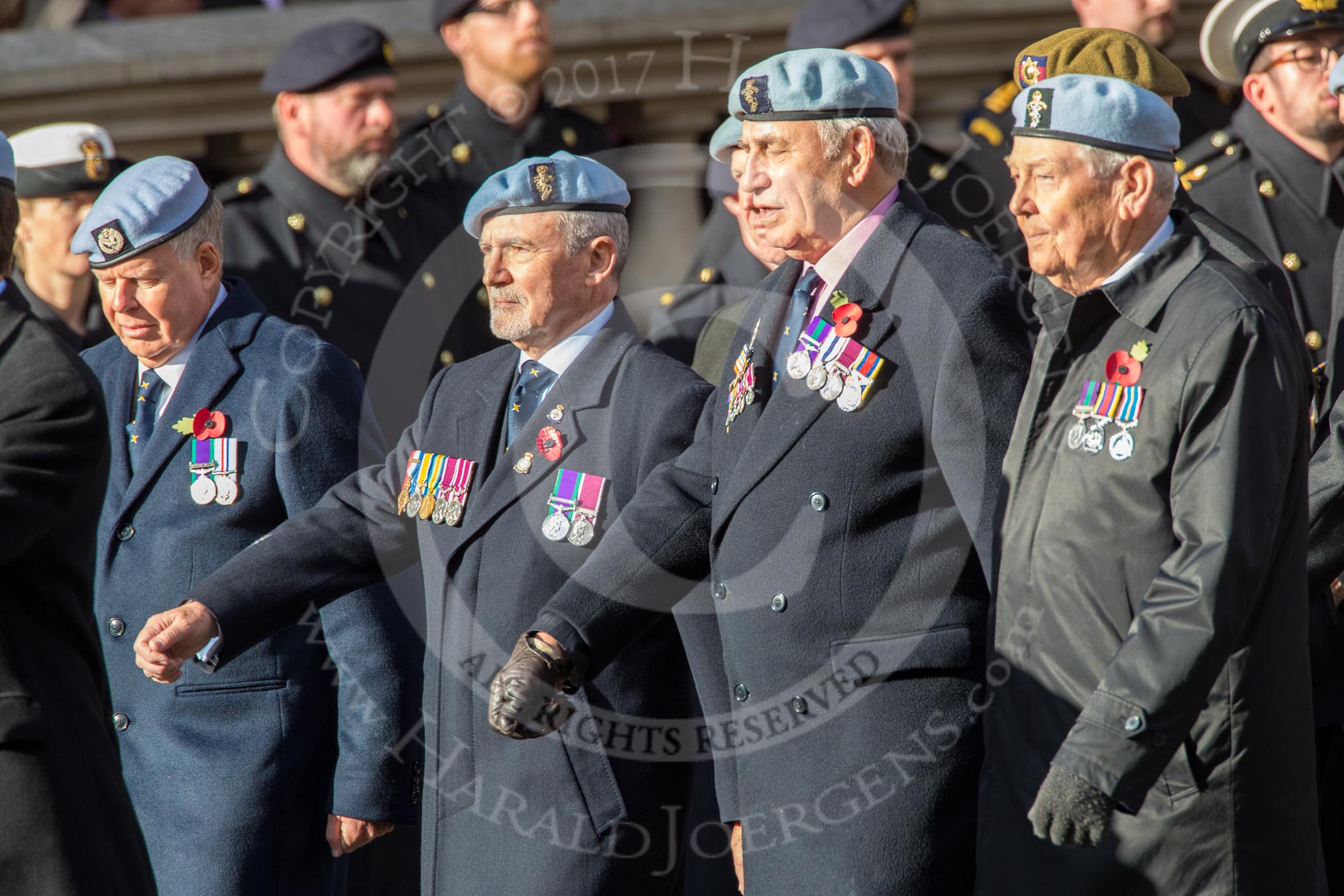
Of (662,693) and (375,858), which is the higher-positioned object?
(662,693)

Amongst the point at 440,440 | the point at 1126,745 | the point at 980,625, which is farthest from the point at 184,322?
the point at 1126,745

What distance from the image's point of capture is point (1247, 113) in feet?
17.2

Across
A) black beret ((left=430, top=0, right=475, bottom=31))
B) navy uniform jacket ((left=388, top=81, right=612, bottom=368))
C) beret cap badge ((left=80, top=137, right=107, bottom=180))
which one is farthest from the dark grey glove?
beret cap badge ((left=80, top=137, right=107, bottom=180))

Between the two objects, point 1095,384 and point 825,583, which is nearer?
point 1095,384

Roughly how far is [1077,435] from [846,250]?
25.5 inches

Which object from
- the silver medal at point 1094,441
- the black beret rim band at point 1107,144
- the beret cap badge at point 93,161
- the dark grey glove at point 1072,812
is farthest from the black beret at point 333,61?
the dark grey glove at point 1072,812

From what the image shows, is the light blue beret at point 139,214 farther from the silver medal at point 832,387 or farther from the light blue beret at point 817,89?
the silver medal at point 832,387

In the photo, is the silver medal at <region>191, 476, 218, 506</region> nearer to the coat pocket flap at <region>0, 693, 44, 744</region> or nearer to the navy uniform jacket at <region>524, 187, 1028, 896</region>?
the coat pocket flap at <region>0, 693, 44, 744</region>

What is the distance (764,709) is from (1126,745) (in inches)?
32.9

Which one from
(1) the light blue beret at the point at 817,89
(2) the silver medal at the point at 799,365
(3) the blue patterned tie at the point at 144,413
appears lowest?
(3) the blue patterned tie at the point at 144,413

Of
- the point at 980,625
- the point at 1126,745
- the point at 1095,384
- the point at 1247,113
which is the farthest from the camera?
the point at 1247,113

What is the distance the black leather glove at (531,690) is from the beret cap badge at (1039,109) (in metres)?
1.30

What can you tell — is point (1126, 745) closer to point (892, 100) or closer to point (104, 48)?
point (892, 100)

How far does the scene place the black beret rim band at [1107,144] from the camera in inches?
132
